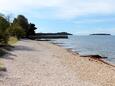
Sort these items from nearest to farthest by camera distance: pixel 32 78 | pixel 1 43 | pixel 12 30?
pixel 32 78, pixel 1 43, pixel 12 30

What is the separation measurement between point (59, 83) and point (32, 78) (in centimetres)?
240

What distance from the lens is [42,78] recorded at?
23.3m

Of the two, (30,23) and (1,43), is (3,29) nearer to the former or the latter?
(1,43)

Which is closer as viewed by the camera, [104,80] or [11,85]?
[11,85]

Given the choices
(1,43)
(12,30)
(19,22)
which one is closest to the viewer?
(1,43)

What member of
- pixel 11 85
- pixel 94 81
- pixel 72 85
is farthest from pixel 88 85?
pixel 11 85

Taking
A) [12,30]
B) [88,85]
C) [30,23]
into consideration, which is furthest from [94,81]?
[30,23]

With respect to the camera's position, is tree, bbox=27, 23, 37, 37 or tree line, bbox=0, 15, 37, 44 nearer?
tree line, bbox=0, 15, 37, 44

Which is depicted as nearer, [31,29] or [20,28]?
[20,28]

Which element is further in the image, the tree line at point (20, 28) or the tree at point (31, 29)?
the tree at point (31, 29)

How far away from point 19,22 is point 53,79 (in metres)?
132

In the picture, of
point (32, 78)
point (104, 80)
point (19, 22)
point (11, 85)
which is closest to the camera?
point (11, 85)

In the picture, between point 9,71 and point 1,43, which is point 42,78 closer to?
point 9,71

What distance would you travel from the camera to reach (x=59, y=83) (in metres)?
21.5
